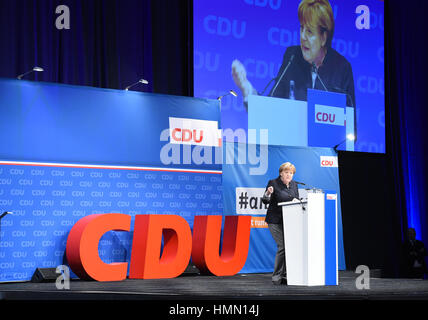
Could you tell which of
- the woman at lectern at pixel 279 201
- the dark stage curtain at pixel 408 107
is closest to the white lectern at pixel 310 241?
the woman at lectern at pixel 279 201

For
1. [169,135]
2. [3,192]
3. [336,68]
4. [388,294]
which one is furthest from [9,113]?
[336,68]

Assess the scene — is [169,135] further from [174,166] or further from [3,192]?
[3,192]

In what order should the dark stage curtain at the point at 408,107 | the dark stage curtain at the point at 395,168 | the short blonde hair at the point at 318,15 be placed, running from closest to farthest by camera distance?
1. the short blonde hair at the point at 318,15
2. the dark stage curtain at the point at 395,168
3. the dark stage curtain at the point at 408,107

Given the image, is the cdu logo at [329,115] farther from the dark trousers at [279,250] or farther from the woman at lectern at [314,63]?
the dark trousers at [279,250]

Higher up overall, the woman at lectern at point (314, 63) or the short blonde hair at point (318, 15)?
the short blonde hair at point (318, 15)

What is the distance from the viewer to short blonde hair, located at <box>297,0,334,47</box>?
403 inches

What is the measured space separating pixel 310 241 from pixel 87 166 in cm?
295

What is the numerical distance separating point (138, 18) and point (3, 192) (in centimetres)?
358

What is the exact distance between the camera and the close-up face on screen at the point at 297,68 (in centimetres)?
917

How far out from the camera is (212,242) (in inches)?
306

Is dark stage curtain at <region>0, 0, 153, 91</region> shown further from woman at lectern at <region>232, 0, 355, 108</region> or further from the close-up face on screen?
woman at lectern at <region>232, 0, 355, 108</region>

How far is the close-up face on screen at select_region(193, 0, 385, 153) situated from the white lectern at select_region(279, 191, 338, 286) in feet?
10.4

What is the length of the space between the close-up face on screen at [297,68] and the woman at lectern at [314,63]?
16 mm
